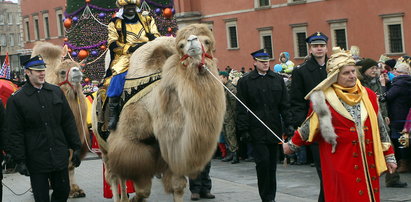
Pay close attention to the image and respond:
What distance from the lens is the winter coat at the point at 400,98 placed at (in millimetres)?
12742

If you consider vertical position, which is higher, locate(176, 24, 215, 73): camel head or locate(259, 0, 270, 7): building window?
locate(259, 0, 270, 7): building window

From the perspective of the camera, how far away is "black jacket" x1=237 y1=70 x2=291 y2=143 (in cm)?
1052

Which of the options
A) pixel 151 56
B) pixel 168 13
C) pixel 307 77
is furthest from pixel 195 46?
pixel 168 13

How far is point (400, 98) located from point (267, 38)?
121ft

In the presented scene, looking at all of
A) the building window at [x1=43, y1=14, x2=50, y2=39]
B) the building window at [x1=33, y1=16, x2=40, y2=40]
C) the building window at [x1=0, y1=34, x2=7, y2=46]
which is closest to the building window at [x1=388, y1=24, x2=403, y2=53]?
the building window at [x1=43, y1=14, x2=50, y2=39]

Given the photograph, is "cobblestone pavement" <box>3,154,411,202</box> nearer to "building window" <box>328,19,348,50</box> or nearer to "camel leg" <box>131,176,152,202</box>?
"camel leg" <box>131,176,152,202</box>

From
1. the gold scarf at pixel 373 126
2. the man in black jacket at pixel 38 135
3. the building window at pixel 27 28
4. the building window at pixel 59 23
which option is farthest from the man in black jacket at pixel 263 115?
the building window at pixel 27 28

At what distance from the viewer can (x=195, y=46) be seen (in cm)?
849

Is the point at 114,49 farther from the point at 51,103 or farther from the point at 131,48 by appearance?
the point at 51,103

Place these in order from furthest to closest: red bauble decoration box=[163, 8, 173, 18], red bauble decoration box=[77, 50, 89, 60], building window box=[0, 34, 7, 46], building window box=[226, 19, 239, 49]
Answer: building window box=[0, 34, 7, 46], building window box=[226, 19, 239, 49], red bauble decoration box=[77, 50, 89, 60], red bauble decoration box=[163, 8, 173, 18]

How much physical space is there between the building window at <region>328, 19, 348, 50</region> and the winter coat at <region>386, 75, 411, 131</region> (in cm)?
2922

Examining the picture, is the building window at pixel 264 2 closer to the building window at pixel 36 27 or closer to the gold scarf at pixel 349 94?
the building window at pixel 36 27

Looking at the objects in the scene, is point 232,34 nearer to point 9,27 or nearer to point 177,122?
point 177,122

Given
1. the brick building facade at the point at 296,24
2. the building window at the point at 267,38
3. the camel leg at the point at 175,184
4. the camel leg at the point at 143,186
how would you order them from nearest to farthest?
the camel leg at the point at 175,184, the camel leg at the point at 143,186, the brick building facade at the point at 296,24, the building window at the point at 267,38
